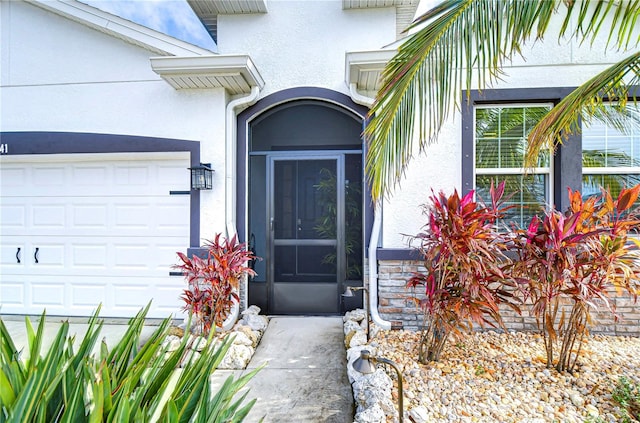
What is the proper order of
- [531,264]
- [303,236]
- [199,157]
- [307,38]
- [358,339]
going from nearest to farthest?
[531,264] → [358,339] → [199,157] → [307,38] → [303,236]

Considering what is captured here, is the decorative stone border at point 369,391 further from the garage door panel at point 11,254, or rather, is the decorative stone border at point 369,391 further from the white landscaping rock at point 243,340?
the garage door panel at point 11,254

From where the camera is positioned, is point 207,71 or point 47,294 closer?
point 207,71

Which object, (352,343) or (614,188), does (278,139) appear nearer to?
(352,343)

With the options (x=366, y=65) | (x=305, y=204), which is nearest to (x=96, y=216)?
(x=305, y=204)

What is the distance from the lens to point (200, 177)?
169 inches

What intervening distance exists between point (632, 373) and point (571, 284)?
96 centimetres

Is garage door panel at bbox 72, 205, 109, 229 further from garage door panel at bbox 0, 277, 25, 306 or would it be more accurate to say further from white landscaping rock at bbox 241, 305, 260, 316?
white landscaping rock at bbox 241, 305, 260, 316

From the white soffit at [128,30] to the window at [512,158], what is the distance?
3.92 metres

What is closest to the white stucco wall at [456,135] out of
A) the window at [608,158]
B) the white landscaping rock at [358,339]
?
the window at [608,158]

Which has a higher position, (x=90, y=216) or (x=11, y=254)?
(x=90, y=216)

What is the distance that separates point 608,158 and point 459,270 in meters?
3.11

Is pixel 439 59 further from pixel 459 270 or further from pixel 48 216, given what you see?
pixel 48 216

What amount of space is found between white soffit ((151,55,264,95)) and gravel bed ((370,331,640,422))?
3.68 metres

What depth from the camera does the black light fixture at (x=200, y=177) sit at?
428 centimetres
